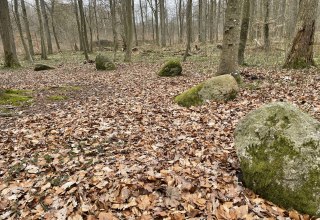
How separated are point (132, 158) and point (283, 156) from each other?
2358mm

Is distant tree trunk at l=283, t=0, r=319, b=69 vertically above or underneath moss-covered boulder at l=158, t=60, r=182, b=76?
above

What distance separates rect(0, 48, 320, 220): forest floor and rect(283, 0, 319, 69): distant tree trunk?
199cm

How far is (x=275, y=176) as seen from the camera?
11.3 ft

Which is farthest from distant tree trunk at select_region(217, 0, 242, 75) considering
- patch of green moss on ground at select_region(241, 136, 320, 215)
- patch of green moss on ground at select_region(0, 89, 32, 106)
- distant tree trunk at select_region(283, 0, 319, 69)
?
patch of green moss on ground at select_region(0, 89, 32, 106)

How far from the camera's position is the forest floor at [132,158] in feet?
11.2

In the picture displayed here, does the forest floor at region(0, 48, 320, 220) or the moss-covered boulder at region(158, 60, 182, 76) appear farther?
the moss-covered boulder at region(158, 60, 182, 76)

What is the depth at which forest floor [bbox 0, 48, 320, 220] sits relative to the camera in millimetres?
3410

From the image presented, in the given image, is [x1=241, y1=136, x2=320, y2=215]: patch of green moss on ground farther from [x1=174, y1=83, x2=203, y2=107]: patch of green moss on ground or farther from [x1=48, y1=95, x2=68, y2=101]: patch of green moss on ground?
[x1=48, y1=95, x2=68, y2=101]: patch of green moss on ground

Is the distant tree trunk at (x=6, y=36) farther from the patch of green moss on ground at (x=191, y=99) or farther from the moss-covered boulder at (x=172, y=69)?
the patch of green moss on ground at (x=191, y=99)

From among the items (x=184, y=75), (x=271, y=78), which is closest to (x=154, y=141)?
(x=271, y=78)

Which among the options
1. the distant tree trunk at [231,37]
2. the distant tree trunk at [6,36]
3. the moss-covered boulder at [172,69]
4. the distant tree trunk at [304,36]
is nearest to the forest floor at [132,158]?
the distant tree trunk at [231,37]

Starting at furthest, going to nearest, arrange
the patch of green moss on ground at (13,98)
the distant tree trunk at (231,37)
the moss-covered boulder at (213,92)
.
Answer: the distant tree trunk at (231,37) → the patch of green moss on ground at (13,98) → the moss-covered boulder at (213,92)

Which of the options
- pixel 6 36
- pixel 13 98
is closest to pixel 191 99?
pixel 13 98

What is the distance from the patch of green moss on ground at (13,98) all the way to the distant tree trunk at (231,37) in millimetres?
6671
